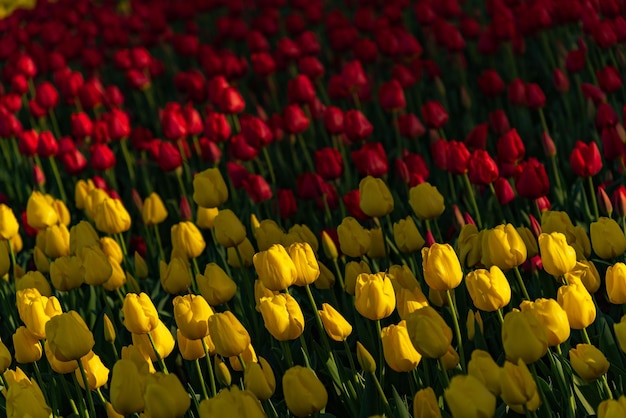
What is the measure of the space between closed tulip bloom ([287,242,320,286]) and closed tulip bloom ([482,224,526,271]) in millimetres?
488

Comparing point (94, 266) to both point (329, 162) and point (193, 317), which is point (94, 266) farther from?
point (329, 162)

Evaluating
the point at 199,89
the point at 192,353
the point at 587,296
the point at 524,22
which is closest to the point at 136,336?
the point at 192,353

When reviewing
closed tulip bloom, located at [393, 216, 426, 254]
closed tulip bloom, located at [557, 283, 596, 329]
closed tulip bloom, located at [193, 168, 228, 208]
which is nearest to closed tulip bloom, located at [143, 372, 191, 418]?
closed tulip bloom, located at [557, 283, 596, 329]

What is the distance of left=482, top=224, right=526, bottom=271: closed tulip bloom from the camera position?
2.82 metres

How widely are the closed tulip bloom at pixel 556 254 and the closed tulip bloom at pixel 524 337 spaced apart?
41cm

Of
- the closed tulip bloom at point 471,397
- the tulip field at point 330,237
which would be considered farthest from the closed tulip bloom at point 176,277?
the closed tulip bloom at point 471,397

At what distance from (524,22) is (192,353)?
10.8 ft

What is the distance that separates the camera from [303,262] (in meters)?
2.89

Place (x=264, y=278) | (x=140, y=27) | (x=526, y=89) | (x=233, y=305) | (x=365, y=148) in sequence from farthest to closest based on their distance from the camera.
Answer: (x=140, y=27) < (x=526, y=89) < (x=365, y=148) < (x=233, y=305) < (x=264, y=278)

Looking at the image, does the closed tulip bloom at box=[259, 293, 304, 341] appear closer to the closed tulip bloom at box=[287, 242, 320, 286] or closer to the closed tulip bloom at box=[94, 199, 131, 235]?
the closed tulip bloom at box=[287, 242, 320, 286]

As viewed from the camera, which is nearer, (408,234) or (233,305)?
(408,234)

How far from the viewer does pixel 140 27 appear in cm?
711

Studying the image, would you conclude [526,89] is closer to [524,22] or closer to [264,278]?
[524,22]

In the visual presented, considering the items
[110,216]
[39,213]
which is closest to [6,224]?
[39,213]
